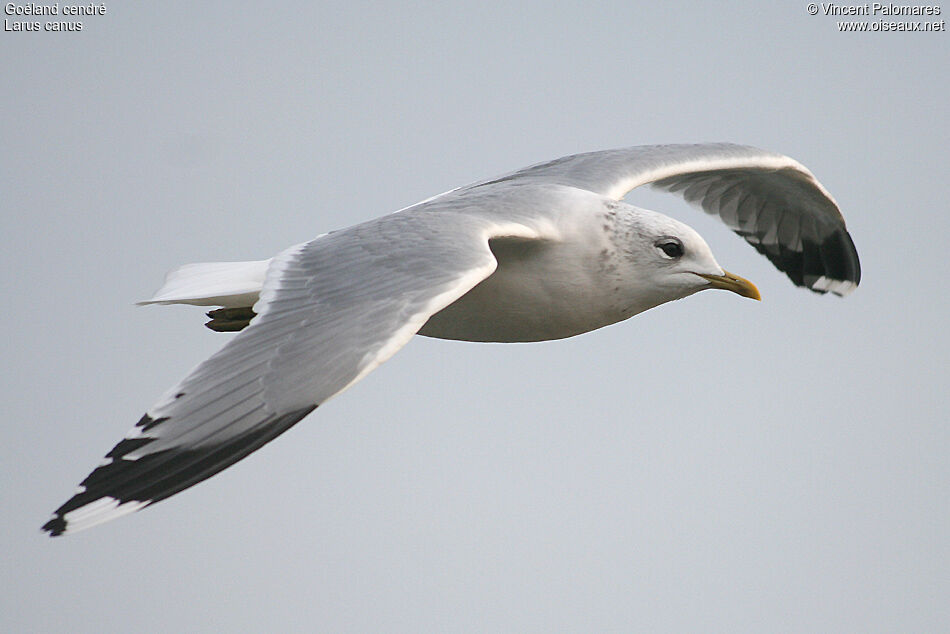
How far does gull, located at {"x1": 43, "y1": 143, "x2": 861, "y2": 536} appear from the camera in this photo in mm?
3156

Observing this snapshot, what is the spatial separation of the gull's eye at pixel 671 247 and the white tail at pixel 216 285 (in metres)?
1.46

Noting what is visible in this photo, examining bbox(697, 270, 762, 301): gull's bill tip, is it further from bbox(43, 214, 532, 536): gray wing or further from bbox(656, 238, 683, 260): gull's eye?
bbox(43, 214, 532, 536): gray wing

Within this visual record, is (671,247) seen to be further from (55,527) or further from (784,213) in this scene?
(55,527)

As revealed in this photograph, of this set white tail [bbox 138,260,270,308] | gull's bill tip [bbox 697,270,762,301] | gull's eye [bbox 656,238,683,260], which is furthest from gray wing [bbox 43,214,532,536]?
gull's bill tip [bbox 697,270,762,301]

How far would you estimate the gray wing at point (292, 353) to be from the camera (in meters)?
3.07

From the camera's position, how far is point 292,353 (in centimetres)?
339

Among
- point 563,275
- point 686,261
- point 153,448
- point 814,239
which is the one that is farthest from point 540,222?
point 814,239

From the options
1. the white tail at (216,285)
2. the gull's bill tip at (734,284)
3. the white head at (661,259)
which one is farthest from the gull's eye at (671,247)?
the white tail at (216,285)

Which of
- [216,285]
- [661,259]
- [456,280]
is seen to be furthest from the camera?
[216,285]

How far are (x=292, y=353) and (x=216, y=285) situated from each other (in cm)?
131

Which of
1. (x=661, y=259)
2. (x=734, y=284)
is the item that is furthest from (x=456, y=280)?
(x=734, y=284)

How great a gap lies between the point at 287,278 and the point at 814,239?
130 inches

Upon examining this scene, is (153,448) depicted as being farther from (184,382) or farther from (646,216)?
(646,216)

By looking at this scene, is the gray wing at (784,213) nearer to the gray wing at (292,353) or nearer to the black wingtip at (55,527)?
the gray wing at (292,353)
